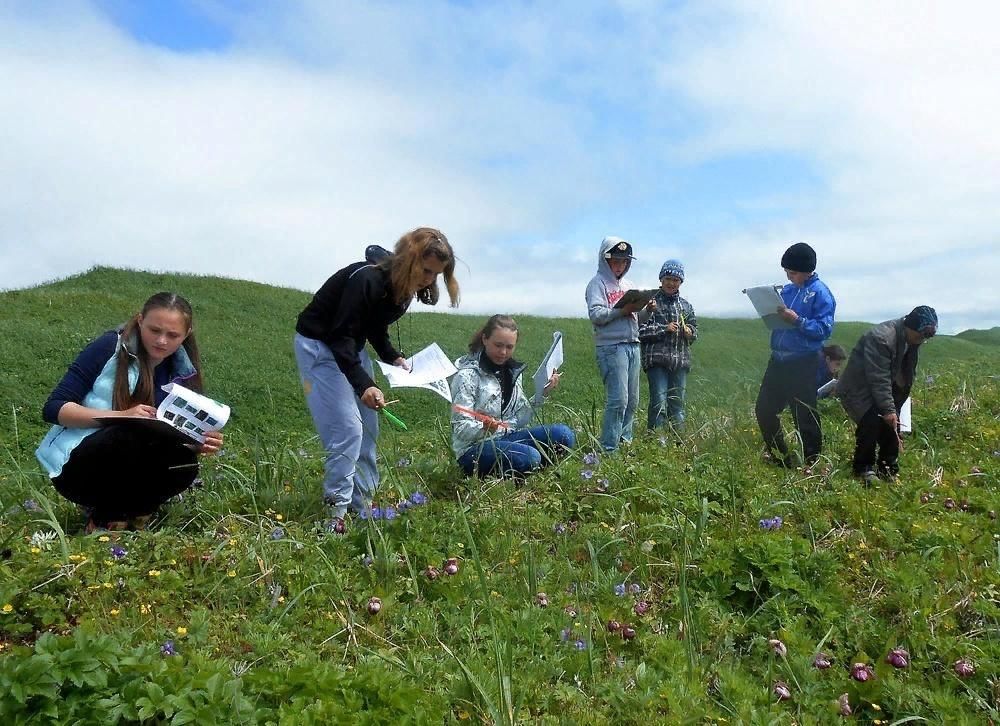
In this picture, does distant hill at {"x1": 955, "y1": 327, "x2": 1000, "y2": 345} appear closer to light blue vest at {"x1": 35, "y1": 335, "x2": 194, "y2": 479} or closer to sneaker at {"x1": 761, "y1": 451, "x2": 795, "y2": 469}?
sneaker at {"x1": 761, "y1": 451, "x2": 795, "y2": 469}

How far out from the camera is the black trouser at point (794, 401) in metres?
5.87

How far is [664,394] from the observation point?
6914mm

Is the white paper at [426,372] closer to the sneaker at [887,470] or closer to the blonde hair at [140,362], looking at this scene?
the blonde hair at [140,362]

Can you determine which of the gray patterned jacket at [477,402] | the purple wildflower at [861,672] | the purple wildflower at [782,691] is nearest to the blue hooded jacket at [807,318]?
the gray patterned jacket at [477,402]

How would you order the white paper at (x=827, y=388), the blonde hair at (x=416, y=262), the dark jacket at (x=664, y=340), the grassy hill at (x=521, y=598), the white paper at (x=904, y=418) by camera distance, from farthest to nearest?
the white paper at (x=827, y=388) < the dark jacket at (x=664, y=340) < the white paper at (x=904, y=418) < the blonde hair at (x=416, y=262) < the grassy hill at (x=521, y=598)

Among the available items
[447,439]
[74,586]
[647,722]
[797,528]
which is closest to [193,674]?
[74,586]

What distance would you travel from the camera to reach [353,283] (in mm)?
4082

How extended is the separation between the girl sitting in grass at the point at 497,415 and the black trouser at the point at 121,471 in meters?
1.72

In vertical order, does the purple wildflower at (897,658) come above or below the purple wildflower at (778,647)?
below

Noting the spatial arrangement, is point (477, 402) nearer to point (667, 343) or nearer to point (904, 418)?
point (667, 343)

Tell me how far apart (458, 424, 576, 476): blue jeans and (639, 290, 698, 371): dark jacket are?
6.18 ft

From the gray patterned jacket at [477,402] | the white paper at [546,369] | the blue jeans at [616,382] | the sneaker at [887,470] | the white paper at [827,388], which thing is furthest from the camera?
the white paper at [827,388]

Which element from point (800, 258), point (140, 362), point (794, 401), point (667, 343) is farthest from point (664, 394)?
point (140, 362)

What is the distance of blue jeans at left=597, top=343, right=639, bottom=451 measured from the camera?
596 cm
